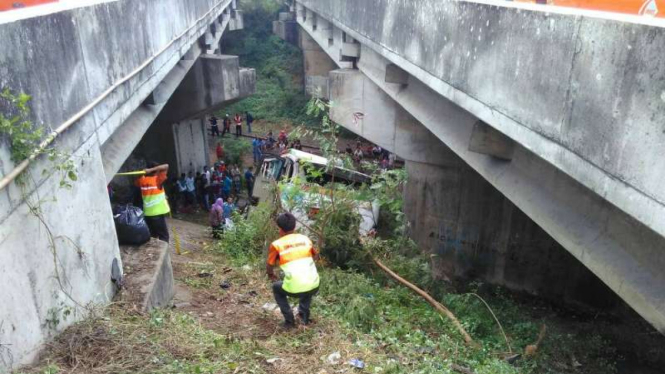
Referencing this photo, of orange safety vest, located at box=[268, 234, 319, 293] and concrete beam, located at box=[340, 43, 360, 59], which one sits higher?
concrete beam, located at box=[340, 43, 360, 59]

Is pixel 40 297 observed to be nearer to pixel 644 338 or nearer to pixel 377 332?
pixel 377 332

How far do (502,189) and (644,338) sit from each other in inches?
182

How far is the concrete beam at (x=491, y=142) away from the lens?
5.78m

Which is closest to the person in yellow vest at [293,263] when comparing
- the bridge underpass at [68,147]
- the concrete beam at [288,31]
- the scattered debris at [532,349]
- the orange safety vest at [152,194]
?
the bridge underpass at [68,147]

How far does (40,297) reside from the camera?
11.1ft

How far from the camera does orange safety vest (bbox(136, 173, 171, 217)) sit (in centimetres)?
667

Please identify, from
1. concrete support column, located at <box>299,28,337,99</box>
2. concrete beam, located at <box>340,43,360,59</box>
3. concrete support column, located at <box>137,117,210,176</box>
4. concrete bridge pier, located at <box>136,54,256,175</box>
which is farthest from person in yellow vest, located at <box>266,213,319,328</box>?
concrete support column, located at <box>299,28,337,99</box>

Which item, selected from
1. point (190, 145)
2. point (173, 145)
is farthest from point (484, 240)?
point (190, 145)

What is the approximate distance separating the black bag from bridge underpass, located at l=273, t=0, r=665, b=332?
369 centimetres

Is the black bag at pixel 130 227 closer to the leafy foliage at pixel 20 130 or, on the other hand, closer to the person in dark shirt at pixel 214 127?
the leafy foliage at pixel 20 130

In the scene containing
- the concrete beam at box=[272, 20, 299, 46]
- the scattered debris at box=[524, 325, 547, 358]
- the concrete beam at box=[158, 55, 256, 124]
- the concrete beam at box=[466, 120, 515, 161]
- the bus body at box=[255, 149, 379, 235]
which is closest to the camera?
the concrete beam at box=[466, 120, 515, 161]

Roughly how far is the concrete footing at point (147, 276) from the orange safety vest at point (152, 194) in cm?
102

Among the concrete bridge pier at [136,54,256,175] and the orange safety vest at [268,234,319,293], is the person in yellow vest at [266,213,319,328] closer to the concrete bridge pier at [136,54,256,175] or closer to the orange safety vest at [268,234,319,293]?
the orange safety vest at [268,234,319,293]

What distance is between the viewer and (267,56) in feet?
106
